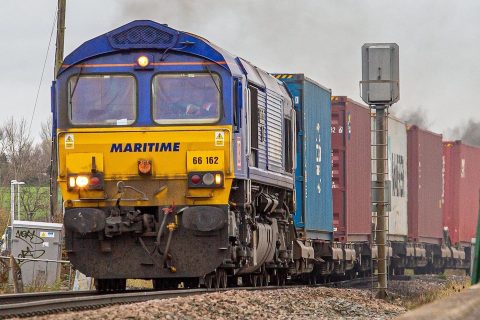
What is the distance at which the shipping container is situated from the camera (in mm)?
22234

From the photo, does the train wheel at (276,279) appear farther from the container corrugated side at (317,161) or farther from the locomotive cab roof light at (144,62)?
the locomotive cab roof light at (144,62)

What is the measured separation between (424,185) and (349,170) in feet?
27.1

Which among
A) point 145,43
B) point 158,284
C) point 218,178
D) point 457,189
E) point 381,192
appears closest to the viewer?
point 218,178

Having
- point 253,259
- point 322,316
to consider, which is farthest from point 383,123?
point 322,316

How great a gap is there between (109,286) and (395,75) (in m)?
5.60

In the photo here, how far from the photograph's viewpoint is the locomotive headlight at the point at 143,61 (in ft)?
52.4

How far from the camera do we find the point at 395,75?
1886 cm

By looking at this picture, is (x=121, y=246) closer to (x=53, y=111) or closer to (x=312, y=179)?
(x=53, y=111)

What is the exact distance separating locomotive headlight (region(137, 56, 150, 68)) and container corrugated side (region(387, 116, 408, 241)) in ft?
48.8

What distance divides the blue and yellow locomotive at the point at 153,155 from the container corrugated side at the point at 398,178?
577 inches

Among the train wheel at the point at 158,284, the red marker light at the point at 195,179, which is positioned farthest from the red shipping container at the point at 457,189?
the red marker light at the point at 195,179

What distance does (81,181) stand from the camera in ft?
51.5

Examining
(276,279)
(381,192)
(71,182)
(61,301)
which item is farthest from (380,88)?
(61,301)

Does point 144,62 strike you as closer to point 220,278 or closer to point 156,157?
point 156,157
